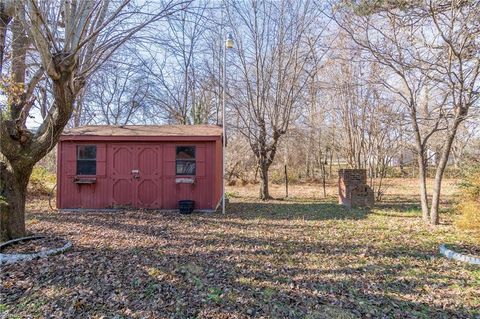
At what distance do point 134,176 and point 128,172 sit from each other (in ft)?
0.73

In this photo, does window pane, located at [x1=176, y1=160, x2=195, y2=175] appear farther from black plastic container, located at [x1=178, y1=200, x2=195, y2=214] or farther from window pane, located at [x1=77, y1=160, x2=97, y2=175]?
window pane, located at [x1=77, y1=160, x2=97, y2=175]

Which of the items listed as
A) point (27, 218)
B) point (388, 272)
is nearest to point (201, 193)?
point (27, 218)

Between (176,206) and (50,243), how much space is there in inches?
169

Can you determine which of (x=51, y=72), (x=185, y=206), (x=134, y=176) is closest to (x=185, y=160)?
(x=185, y=206)

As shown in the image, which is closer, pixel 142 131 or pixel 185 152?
pixel 185 152

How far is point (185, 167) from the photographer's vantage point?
918 centimetres

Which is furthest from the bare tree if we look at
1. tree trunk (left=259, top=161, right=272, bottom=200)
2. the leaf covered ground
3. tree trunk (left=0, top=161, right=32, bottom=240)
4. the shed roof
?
tree trunk (left=259, top=161, right=272, bottom=200)

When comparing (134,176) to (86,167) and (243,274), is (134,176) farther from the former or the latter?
→ (243,274)

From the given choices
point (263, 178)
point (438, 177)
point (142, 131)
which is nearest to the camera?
point (438, 177)

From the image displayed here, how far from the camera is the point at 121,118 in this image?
65.8 ft

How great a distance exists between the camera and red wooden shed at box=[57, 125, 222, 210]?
9156 mm

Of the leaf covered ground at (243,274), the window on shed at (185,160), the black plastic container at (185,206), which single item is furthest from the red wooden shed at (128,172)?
the leaf covered ground at (243,274)

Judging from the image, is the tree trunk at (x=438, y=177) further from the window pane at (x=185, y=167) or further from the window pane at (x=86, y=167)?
the window pane at (x=86, y=167)

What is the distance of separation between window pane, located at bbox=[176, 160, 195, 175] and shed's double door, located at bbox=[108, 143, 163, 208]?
1.98ft
